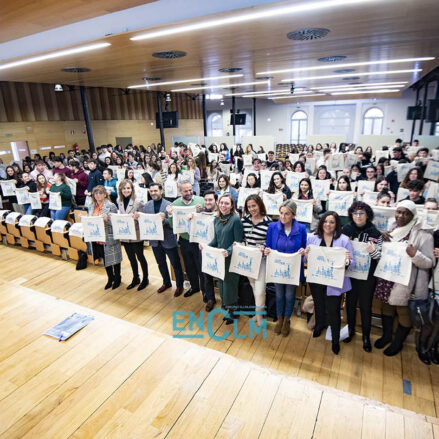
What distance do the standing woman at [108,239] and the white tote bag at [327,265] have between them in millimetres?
2962

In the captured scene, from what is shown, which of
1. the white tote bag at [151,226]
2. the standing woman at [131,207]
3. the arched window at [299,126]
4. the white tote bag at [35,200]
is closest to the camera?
the white tote bag at [151,226]

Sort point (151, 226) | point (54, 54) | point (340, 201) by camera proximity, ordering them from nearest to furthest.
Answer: point (151, 226)
point (340, 201)
point (54, 54)

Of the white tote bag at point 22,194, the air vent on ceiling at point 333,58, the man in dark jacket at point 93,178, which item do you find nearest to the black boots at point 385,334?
the air vent on ceiling at point 333,58

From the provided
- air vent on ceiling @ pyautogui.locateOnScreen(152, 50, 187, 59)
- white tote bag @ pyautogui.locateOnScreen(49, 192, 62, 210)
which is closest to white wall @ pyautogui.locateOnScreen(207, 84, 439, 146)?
air vent on ceiling @ pyautogui.locateOnScreen(152, 50, 187, 59)

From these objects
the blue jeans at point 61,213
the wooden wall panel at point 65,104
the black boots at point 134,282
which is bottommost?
the black boots at point 134,282

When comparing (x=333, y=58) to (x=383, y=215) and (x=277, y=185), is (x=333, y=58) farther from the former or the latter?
(x=383, y=215)

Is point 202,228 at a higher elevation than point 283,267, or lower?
higher

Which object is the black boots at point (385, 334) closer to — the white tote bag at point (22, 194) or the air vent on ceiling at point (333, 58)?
the air vent on ceiling at point (333, 58)

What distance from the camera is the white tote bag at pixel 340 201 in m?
5.47

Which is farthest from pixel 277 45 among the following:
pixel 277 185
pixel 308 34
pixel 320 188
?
pixel 320 188

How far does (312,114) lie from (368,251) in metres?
22.5

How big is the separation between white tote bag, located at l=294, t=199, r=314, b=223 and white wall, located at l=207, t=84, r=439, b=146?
50.4ft

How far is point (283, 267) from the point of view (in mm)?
3402

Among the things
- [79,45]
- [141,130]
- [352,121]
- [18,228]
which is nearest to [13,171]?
[18,228]
